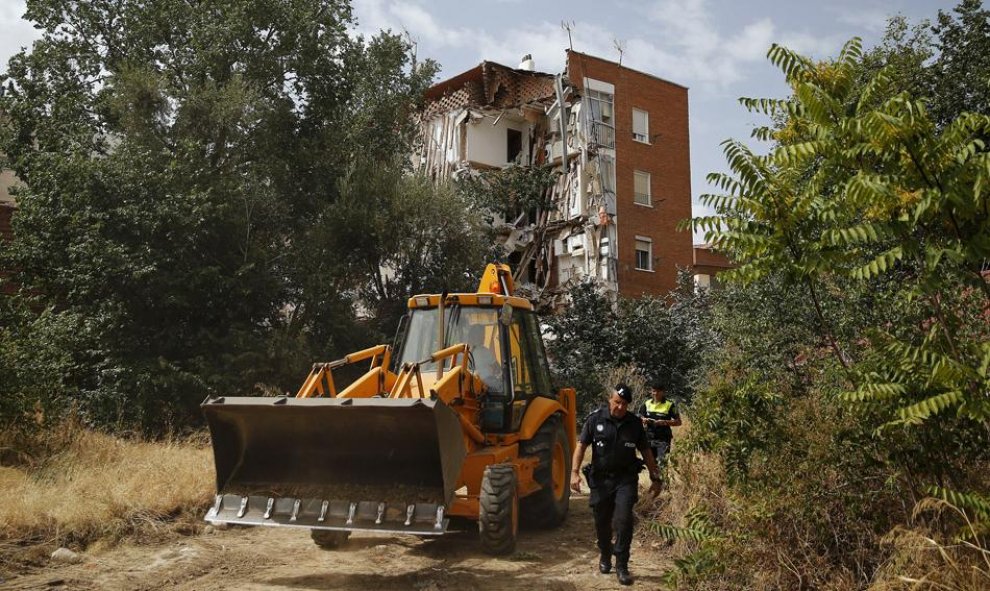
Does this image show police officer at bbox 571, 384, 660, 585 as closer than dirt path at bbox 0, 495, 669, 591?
No

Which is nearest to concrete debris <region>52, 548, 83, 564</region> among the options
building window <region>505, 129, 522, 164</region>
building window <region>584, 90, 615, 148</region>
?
building window <region>584, 90, 615, 148</region>

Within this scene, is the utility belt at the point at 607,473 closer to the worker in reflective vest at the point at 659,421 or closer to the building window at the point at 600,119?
the worker in reflective vest at the point at 659,421

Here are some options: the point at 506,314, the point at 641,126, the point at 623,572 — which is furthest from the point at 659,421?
the point at 641,126

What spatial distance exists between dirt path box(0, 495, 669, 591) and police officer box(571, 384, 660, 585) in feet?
1.39

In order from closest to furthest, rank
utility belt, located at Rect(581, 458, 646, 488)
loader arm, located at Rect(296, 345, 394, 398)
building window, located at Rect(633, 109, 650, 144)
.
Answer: utility belt, located at Rect(581, 458, 646, 488)
loader arm, located at Rect(296, 345, 394, 398)
building window, located at Rect(633, 109, 650, 144)

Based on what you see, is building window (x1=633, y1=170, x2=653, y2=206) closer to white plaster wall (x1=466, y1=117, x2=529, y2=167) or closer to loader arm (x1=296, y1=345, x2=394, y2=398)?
white plaster wall (x1=466, y1=117, x2=529, y2=167)

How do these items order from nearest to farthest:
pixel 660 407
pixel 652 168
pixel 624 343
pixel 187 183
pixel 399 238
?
pixel 660 407, pixel 187 183, pixel 624 343, pixel 399 238, pixel 652 168

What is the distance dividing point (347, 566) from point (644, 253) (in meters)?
25.9

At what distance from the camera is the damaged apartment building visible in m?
31.8

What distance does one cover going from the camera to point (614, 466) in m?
8.07

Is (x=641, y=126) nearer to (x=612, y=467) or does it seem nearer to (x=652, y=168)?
(x=652, y=168)

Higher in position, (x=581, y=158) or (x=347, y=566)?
(x=581, y=158)

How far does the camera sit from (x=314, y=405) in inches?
300

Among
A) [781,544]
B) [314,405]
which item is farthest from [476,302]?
[781,544]
